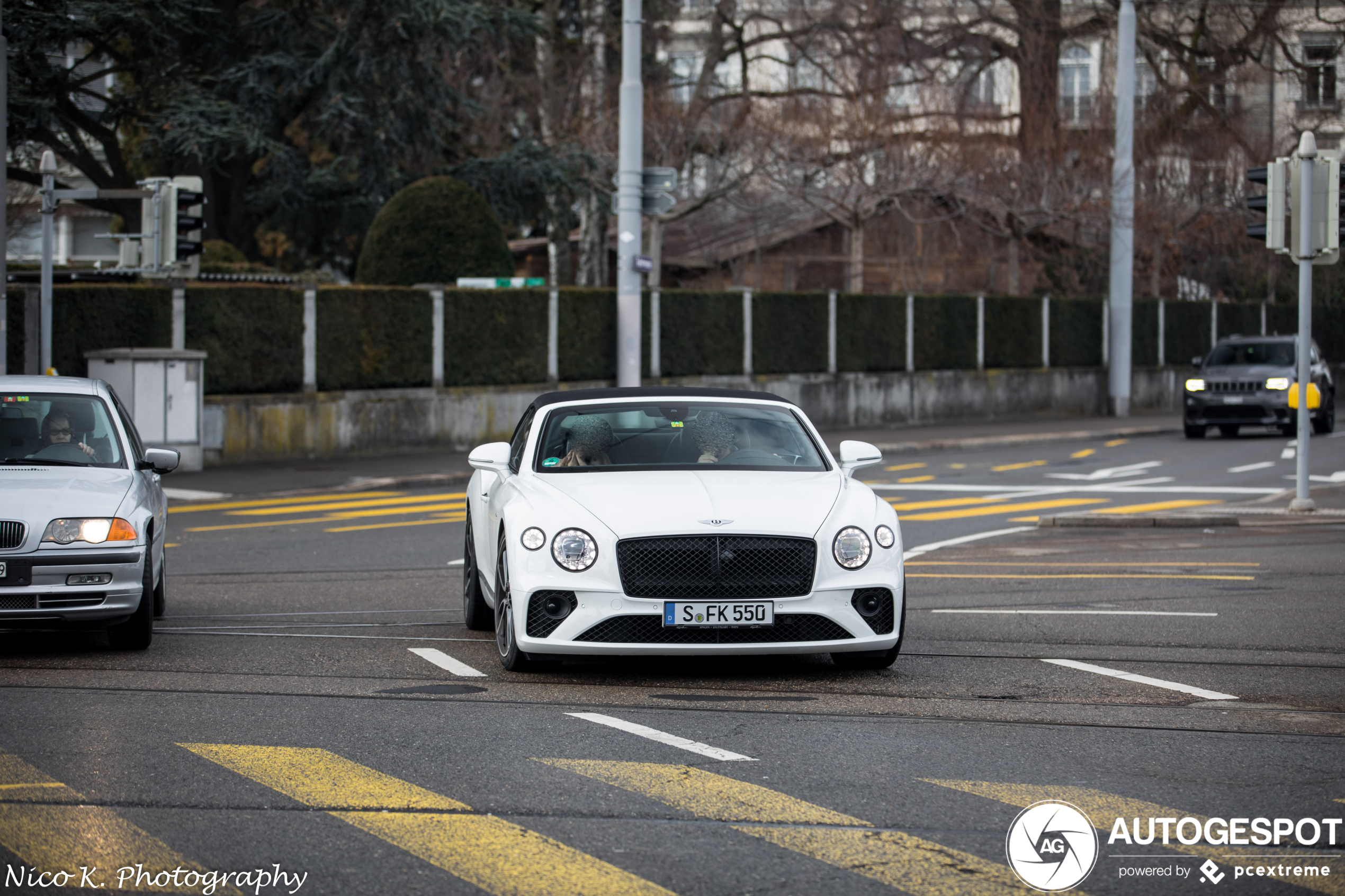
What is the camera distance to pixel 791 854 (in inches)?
202

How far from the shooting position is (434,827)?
5.41 metres

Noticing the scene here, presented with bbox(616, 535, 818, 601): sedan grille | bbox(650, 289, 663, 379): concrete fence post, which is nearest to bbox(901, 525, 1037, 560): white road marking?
bbox(616, 535, 818, 601): sedan grille

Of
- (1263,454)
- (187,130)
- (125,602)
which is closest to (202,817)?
(125,602)

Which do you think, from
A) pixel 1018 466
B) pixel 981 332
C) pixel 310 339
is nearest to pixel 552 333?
pixel 310 339

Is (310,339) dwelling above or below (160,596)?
above

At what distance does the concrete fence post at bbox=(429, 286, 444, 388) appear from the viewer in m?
26.7

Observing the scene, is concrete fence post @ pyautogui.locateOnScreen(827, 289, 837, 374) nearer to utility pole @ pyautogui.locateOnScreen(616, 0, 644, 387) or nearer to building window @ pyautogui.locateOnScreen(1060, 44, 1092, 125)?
utility pole @ pyautogui.locateOnScreen(616, 0, 644, 387)

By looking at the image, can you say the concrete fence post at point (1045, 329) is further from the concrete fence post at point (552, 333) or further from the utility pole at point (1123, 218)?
the concrete fence post at point (552, 333)

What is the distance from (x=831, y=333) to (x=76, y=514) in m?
26.6

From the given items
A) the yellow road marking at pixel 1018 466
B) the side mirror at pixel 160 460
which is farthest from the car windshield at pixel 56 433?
the yellow road marking at pixel 1018 466

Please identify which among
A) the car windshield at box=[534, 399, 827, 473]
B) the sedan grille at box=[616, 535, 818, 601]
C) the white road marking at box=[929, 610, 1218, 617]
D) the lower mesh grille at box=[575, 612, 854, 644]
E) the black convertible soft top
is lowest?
the white road marking at box=[929, 610, 1218, 617]

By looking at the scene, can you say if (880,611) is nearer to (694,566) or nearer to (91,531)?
(694,566)

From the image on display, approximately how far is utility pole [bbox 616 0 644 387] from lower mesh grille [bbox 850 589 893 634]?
1674 centimetres

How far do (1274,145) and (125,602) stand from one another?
4100 cm
